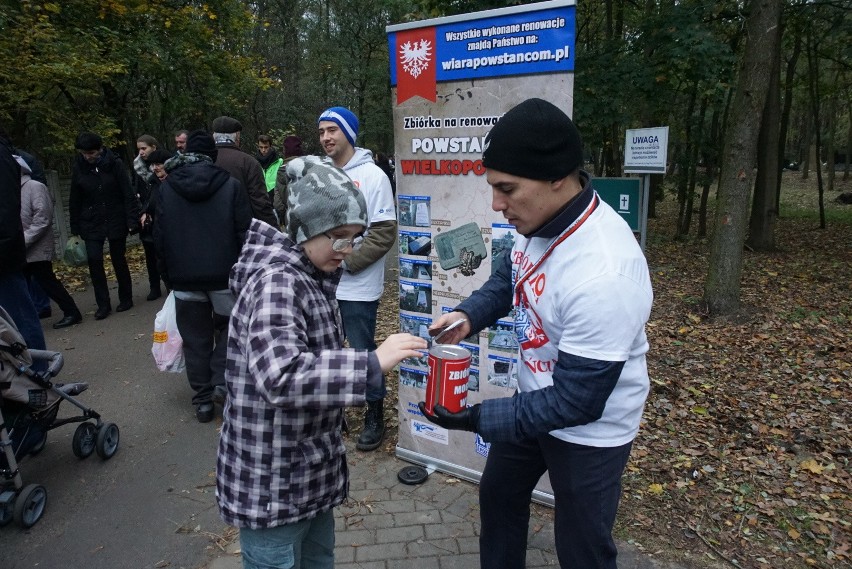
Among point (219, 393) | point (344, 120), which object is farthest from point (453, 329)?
point (219, 393)

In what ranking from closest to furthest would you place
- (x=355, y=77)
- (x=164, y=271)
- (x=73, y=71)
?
(x=164, y=271), (x=73, y=71), (x=355, y=77)

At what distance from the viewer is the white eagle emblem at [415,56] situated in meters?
3.21

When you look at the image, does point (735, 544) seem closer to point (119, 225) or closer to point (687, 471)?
point (687, 471)

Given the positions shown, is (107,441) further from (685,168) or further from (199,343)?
(685,168)

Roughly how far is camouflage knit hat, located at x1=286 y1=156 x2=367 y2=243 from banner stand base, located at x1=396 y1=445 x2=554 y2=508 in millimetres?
2289

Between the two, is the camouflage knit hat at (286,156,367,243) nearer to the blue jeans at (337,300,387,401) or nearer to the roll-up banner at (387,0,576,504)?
the roll-up banner at (387,0,576,504)

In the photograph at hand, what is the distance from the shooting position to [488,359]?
341 centimetres

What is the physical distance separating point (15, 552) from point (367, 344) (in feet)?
7.14

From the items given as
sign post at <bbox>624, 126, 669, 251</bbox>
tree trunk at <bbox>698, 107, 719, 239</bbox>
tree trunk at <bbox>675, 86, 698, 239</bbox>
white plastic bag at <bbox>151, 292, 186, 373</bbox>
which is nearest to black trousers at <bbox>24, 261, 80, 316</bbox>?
white plastic bag at <bbox>151, 292, 186, 373</bbox>

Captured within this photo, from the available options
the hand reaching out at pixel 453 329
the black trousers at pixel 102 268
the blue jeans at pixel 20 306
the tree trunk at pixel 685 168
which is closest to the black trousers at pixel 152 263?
the black trousers at pixel 102 268

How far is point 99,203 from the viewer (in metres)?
7.05

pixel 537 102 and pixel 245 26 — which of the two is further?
pixel 245 26

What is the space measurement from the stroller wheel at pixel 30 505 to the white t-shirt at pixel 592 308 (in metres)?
2.90

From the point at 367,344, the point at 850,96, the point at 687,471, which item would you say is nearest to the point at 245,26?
the point at 367,344
